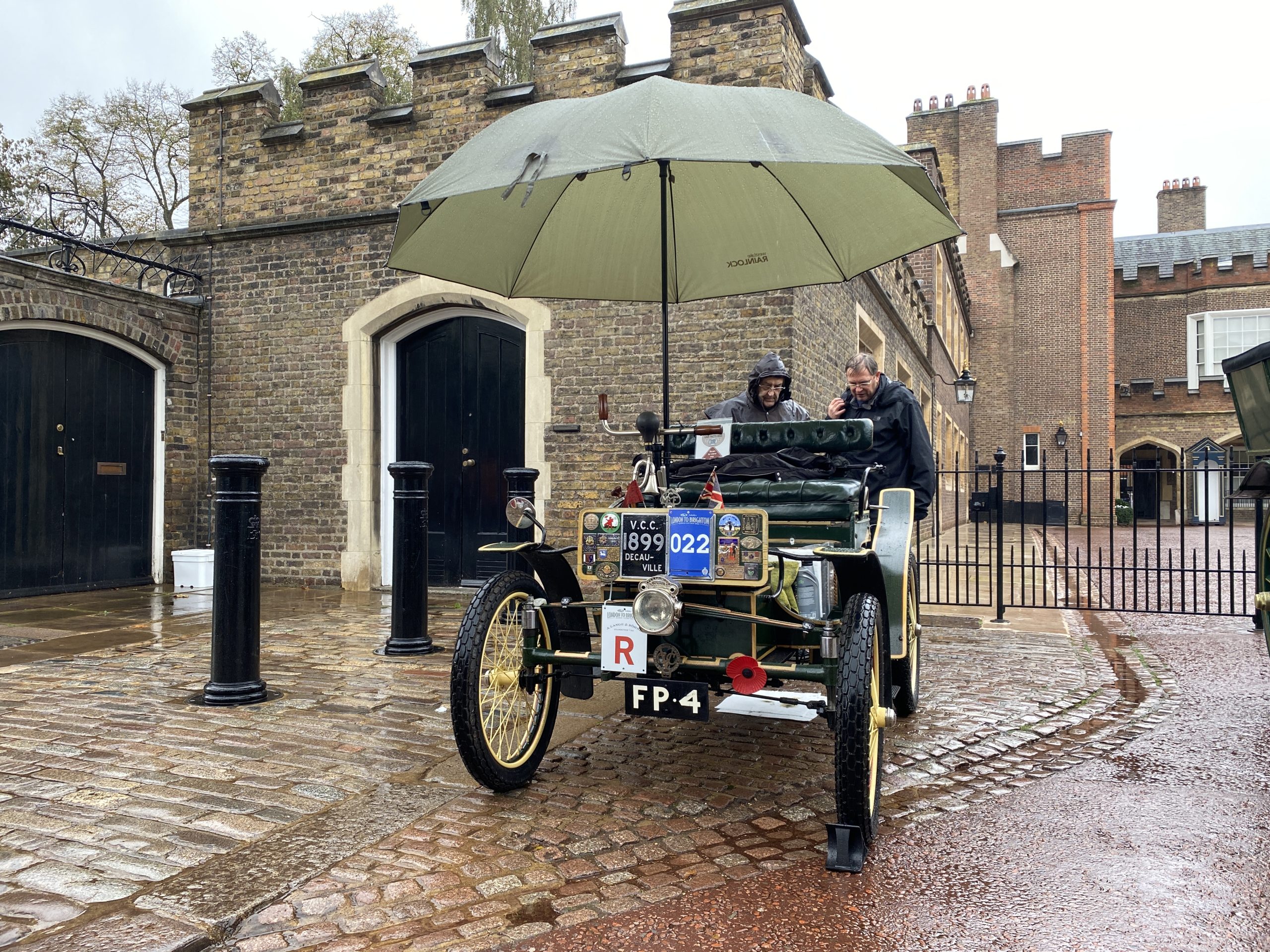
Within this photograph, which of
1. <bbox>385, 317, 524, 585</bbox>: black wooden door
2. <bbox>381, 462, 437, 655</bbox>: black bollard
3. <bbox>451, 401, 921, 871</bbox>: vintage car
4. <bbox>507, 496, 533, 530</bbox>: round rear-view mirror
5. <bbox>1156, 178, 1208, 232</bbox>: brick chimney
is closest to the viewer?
<bbox>451, 401, 921, 871</bbox>: vintage car

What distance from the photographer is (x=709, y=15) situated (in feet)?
27.4

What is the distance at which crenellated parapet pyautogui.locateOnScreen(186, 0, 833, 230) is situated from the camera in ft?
27.2

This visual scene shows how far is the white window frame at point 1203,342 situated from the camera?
33.4m

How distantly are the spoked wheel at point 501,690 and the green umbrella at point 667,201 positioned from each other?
1.05m

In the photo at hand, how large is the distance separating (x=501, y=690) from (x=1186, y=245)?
45827 mm

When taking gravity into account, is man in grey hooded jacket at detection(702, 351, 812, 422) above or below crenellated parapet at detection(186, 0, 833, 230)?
below

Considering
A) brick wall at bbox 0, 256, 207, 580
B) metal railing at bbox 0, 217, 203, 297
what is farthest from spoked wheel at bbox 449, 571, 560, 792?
metal railing at bbox 0, 217, 203, 297

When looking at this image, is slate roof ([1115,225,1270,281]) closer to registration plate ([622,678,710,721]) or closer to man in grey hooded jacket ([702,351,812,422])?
man in grey hooded jacket ([702,351,812,422])

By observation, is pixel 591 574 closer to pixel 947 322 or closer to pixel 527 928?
pixel 527 928

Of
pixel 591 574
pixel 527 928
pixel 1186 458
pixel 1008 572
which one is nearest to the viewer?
pixel 527 928

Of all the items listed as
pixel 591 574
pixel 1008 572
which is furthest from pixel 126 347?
pixel 1008 572

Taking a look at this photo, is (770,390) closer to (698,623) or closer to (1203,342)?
(698,623)

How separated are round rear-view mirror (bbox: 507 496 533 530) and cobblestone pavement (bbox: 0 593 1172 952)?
3.48 ft

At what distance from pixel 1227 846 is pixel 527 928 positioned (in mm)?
2344
